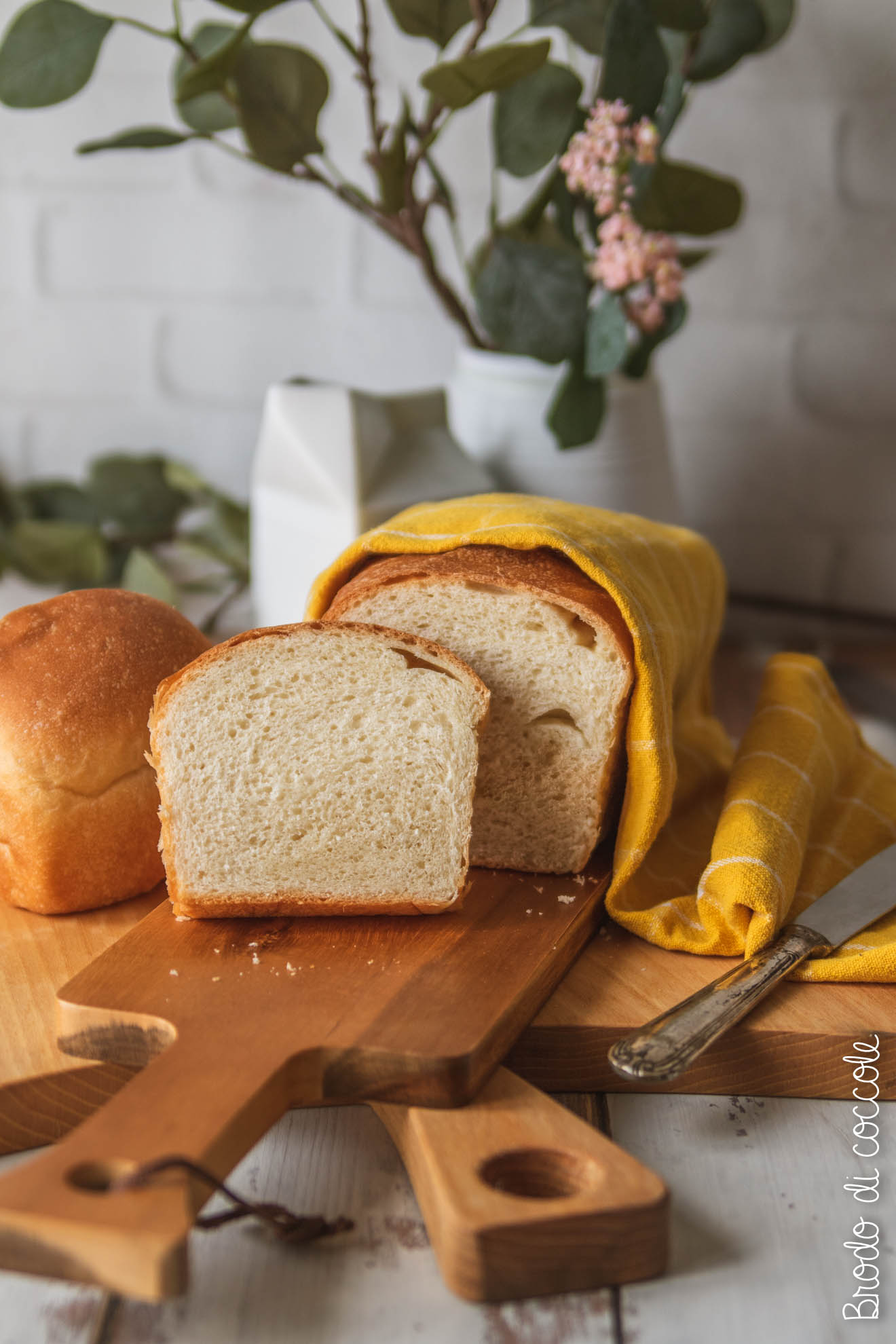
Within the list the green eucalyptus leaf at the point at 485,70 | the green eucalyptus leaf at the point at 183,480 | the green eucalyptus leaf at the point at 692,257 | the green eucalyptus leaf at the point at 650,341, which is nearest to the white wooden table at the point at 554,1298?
the green eucalyptus leaf at the point at 650,341

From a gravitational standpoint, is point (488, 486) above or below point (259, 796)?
above

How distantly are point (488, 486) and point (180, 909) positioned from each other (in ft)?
2.86

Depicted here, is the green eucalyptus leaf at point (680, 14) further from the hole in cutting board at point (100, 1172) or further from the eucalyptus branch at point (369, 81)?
the hole in cutting board at point (100, 1172)

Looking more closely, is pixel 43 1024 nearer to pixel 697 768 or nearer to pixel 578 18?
pixel 697 768

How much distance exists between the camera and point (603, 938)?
4.23 feet

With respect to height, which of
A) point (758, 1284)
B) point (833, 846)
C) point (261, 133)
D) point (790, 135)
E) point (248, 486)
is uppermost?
point (790, 135)

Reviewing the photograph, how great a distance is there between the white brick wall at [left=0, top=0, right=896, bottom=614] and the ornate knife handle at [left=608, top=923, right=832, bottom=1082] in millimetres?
1412

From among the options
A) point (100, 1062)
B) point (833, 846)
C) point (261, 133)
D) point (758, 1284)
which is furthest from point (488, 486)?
point (758, 1284)

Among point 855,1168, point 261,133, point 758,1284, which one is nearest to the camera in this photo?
point 758,1284

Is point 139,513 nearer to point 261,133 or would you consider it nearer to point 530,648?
point 261,133

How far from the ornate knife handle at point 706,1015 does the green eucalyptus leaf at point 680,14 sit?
1239 millimetres

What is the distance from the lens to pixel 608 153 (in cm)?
165

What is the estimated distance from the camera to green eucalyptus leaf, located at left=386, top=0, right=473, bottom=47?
1.62 meters

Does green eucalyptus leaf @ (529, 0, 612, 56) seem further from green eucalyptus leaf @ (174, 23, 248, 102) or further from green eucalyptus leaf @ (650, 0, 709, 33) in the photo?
green eucalyptus leaf @ (174, 23, 248, 102)
